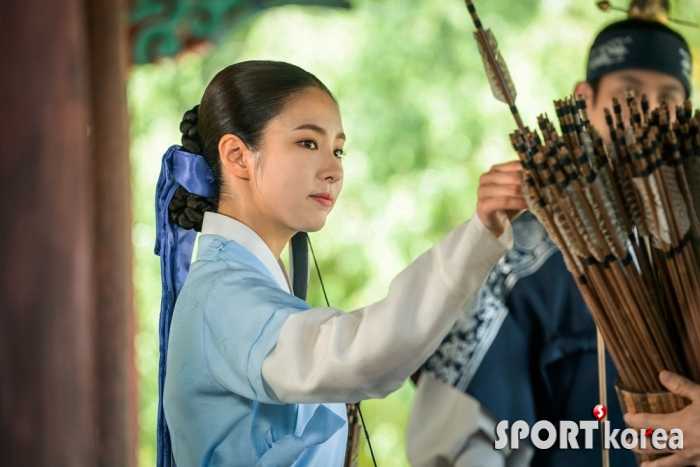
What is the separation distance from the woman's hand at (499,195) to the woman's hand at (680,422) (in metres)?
0.27

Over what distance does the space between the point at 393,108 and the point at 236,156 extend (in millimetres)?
2595

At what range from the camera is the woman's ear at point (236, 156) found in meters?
1.28

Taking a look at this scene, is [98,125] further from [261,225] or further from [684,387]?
[684,387]

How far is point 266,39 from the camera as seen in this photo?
359 cm

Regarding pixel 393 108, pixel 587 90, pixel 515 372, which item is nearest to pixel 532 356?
pixel 515 372

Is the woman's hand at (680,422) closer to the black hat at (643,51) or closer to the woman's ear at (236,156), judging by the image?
the woman's ear at (236,156)

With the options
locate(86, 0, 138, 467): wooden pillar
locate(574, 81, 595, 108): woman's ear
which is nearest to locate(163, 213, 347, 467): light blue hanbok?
locate(574, 81, 595, 108): woman's ear

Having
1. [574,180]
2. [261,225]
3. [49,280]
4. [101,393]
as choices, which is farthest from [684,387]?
[101,393]

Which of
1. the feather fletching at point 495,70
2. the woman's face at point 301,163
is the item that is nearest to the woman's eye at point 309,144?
the woman's face at point 301,163

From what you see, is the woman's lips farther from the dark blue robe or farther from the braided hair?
the dark blue robe

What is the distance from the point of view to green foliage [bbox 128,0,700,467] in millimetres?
3688

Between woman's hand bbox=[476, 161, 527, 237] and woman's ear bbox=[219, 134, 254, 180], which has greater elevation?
woman's ear bbox=[219, 134, 254, 180]

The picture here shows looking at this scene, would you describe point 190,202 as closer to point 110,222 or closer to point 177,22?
point 110,222

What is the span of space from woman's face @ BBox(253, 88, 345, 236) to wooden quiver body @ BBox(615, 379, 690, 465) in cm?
46
